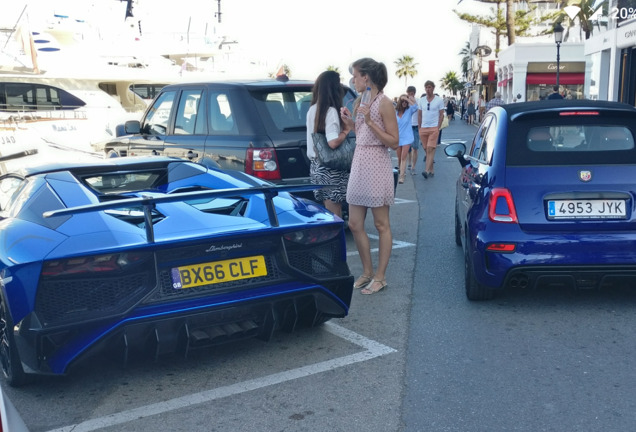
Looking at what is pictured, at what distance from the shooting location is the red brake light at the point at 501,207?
480 centimetres

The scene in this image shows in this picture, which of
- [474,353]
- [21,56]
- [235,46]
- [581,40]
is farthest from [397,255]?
[581,40]

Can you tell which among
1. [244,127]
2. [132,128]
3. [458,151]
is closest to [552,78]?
[132,128]

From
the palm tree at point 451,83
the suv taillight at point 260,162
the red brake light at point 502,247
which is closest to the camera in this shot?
the red brake light at point 502,247

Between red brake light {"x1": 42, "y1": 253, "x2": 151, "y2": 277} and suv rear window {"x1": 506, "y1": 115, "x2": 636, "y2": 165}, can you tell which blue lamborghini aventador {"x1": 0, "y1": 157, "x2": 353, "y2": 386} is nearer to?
red brake light {"x1": 42, "y1": 253, "x2": 151, "y2": 277}

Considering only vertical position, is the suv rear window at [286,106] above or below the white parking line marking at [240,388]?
above

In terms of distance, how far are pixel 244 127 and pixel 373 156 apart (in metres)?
1.86

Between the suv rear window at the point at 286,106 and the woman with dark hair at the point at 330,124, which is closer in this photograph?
the woman with dark hair at the point at 330,124

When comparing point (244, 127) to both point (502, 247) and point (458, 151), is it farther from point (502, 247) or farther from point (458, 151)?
point (502, 247)

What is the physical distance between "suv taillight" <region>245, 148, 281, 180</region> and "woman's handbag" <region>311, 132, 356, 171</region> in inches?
26.6

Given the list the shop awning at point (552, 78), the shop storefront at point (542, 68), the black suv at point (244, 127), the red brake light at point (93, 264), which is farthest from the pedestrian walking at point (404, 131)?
the shop awning at point (552, 78)

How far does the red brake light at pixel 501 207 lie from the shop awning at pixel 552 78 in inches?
1633

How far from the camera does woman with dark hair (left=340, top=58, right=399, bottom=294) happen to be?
17.6ft

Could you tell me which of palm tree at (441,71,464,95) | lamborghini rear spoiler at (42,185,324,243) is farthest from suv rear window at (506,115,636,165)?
palm tree at (441,71,464,95)

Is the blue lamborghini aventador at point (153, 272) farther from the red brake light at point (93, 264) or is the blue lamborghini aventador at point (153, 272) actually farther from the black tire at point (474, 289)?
the black tire at point (474, 289)
